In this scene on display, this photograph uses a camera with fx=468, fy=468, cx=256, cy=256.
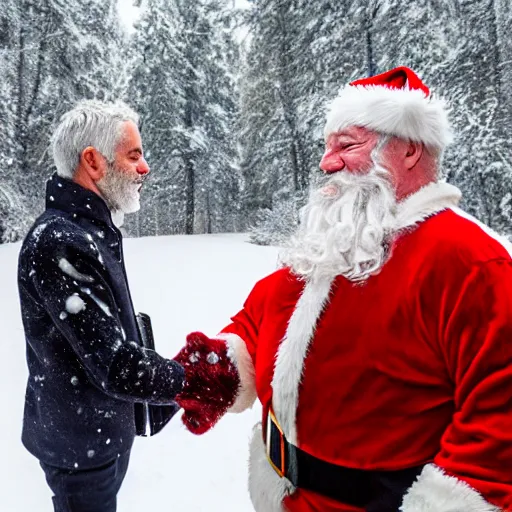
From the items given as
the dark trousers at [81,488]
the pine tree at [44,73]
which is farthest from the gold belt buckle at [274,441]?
the pine tree at [44,73]

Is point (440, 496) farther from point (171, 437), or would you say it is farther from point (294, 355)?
point (171, 437)

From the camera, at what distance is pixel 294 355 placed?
149 cm

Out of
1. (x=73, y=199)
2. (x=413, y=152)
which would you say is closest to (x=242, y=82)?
(x=73, y=199)

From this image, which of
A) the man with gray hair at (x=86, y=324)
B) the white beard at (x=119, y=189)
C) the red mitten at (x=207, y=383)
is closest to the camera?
the man with gray hair at (x=86, y=324)

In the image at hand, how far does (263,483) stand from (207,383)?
16.4 inches

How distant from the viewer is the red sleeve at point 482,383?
1.13 meters

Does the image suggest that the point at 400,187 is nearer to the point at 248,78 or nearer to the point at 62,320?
the point at 62,320

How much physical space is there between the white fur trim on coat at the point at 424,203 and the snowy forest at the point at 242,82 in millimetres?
7725

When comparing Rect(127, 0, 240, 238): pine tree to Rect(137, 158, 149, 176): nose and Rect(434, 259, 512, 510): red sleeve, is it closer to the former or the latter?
Rect(137, 158, 149, 176): nose

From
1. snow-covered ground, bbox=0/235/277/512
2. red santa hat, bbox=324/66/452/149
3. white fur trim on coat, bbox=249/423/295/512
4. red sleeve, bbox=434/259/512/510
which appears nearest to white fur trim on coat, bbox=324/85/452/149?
red santa hat, bbox=324/66/452/149

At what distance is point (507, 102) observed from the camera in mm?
11414

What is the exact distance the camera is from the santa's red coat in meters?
1.16

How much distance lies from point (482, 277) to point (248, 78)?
15675mm

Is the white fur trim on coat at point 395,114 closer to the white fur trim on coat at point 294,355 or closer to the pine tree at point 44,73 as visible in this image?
the white fur trim on coat at point 294,355
